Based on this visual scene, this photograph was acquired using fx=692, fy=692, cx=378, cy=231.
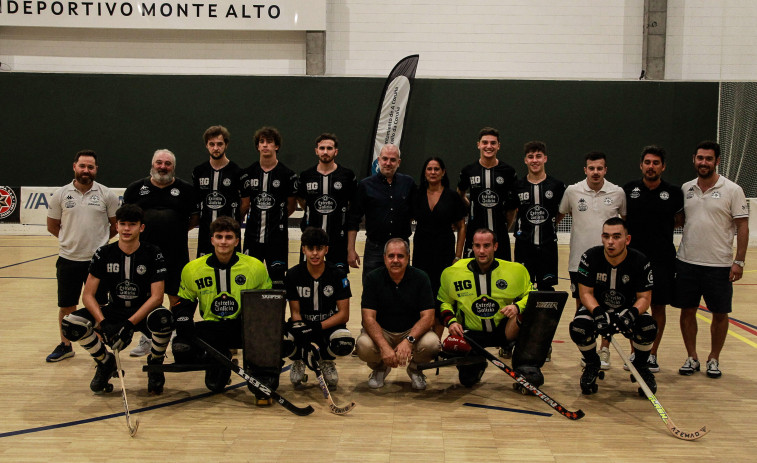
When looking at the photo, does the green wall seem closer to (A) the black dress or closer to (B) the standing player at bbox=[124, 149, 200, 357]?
(B) the standing player at bbox=[124, 149, 200, 357]

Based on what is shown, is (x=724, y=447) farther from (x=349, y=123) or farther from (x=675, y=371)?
(x=349, y=123)

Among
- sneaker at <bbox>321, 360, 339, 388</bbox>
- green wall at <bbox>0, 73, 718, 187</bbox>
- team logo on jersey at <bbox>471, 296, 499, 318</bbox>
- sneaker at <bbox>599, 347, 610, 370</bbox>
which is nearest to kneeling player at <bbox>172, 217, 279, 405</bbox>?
sneaker at <bbox>321, 360, 339, 388</bbox>

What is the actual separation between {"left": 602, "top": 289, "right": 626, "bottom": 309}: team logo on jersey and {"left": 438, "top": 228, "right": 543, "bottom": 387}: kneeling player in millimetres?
532

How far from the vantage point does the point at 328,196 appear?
18.1ft

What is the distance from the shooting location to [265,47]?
44.0ft

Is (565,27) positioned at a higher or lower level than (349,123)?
higher

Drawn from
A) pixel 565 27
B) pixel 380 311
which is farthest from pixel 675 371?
pixel 565 27

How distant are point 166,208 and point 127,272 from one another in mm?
867

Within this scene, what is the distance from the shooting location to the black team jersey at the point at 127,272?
470 centimetres

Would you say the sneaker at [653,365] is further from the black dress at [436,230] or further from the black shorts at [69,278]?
the black shorts at [69,278]

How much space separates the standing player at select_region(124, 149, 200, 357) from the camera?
5.38 m

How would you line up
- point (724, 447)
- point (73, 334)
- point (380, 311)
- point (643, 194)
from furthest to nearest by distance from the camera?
point (643, 194) → point (380, 311) → point (73, 334) → point (724, 447)

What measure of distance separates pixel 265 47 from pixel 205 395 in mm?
10038

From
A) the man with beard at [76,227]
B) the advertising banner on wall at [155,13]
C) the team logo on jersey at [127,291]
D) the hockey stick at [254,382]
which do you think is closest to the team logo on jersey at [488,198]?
the hockey stick at [254,382]
